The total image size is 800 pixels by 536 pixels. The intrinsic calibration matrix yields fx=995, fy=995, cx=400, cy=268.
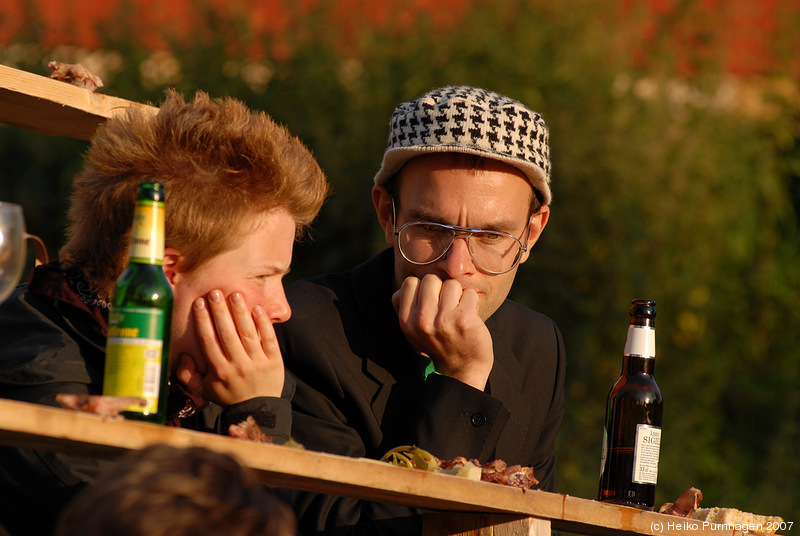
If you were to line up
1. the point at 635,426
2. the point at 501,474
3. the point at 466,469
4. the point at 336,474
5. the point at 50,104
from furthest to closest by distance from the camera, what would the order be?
the point at 635,426 < the point at 50,104 < the point at 501,474 < the point at 466,469 < the point at 336,474

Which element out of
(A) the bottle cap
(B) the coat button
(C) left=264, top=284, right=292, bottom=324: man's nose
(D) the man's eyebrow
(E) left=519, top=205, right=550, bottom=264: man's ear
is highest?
(E) left=519, top=205, right=550, bottom=264: man's ear

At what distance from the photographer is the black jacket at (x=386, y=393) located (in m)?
Answer: 2.75

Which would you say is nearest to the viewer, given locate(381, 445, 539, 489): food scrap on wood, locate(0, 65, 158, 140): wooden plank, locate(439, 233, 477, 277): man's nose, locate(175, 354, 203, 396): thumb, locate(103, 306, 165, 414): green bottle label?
locate(103, 306, 165, 414): green bottle label

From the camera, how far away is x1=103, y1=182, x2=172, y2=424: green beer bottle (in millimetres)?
1821

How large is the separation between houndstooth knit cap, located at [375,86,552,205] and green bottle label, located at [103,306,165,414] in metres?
1.55

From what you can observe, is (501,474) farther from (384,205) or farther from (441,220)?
(384,205)

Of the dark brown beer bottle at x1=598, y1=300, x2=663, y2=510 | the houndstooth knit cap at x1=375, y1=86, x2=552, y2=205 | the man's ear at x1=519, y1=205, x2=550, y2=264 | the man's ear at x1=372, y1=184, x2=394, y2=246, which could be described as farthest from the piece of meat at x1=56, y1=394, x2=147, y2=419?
the man's ear at x1=519, y1=205, x2=550, y2=264

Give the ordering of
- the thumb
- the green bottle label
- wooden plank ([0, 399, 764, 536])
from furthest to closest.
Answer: the thumb → the green bottle label → wooden plank ([0, 399, 764, 536])

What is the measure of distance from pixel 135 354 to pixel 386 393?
4.76ft

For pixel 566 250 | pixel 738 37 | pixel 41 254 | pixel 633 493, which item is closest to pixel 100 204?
pixel 41 254

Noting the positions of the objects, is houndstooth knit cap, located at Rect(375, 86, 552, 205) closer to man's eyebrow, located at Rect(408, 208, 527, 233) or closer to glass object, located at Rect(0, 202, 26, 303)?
man's eyebrow, located at Rect(408, 208, 527, 233)

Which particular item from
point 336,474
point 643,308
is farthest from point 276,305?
point 643,308

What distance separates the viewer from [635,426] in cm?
278

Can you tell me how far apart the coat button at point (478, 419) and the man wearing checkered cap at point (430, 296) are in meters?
0.05
